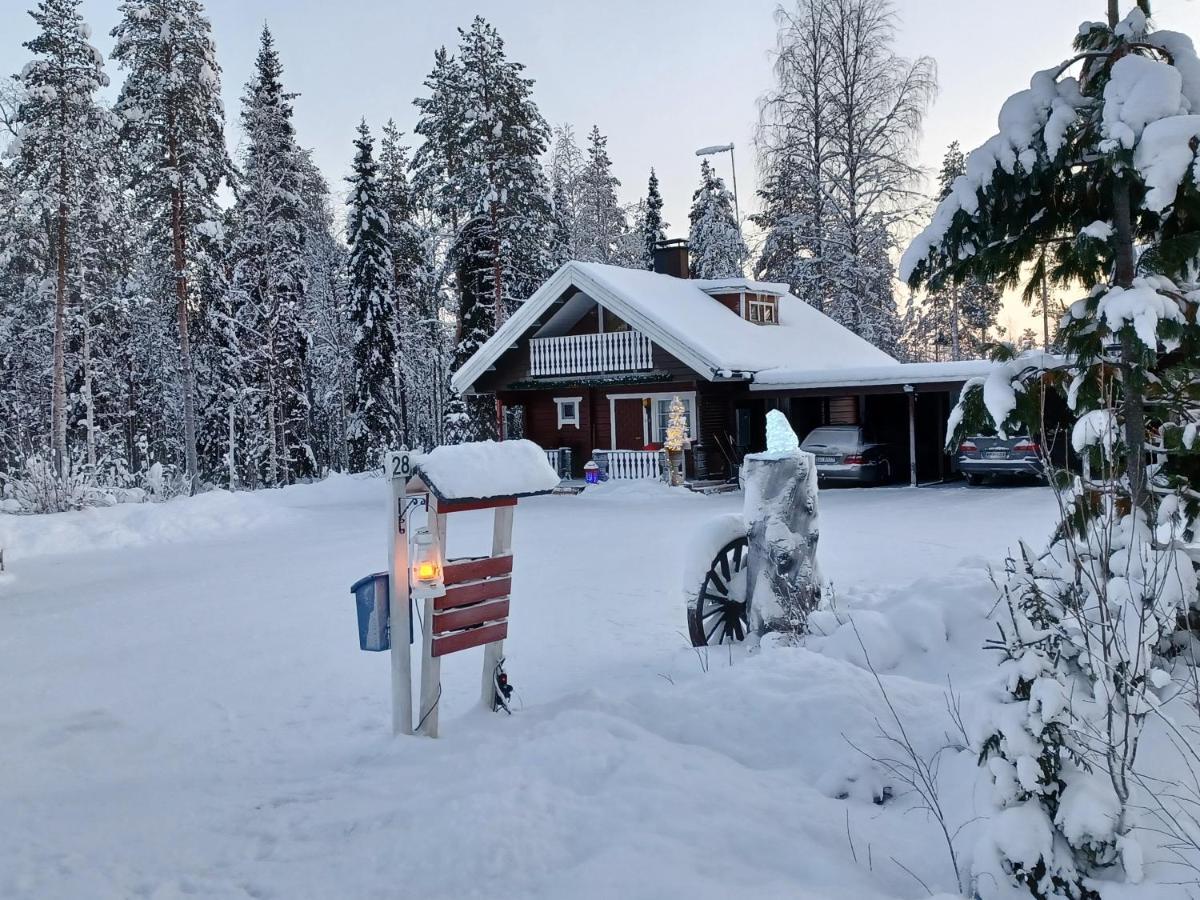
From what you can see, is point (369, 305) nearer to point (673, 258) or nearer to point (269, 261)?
point (269, 261)

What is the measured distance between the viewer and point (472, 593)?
18.4 ft

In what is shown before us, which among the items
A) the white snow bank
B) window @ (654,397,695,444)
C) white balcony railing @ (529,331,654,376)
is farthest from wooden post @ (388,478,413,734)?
window @ (654,397,695,444)

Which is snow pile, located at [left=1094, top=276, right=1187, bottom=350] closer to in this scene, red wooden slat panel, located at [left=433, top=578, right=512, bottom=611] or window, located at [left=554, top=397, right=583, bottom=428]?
red wooden slat panel, located at [left=433, top=578, right=512, bottom=611]

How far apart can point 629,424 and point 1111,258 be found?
1858 cm

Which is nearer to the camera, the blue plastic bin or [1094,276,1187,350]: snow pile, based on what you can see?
[1094,276,1187,350]: snow pile

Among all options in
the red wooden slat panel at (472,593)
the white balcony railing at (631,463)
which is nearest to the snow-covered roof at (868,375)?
the white balcony railing at (631,463)

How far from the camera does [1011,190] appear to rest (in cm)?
557

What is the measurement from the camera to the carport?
64.1ft

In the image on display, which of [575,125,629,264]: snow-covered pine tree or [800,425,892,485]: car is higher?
[575,125,629,264]: snow-covered pine tree

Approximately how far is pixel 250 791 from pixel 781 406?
21169 millimetres

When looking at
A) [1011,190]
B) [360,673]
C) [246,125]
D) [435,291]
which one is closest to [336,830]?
[360,673]

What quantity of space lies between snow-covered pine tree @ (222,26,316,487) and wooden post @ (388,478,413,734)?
87.3 feet

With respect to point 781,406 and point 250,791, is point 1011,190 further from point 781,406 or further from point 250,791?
point 781,406

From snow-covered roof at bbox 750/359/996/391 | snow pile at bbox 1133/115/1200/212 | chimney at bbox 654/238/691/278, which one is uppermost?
chimney at bbox 654/238/691/278
